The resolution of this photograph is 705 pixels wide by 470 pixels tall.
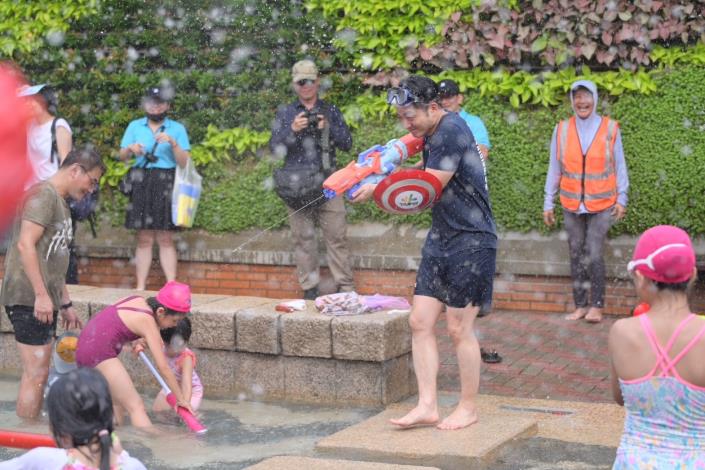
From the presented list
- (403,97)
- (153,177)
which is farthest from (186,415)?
(153,177)

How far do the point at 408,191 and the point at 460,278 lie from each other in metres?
0.58

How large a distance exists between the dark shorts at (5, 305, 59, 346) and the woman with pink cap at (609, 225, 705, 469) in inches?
177

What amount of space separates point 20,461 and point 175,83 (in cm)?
906

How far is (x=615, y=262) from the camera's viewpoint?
11.2 meters

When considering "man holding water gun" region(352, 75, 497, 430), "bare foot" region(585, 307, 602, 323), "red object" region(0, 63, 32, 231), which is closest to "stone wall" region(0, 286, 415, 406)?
"man holding water gun" region(352, 75, 497, 430)

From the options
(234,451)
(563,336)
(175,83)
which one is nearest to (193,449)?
(234,451)

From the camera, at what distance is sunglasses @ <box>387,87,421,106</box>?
7.07 m

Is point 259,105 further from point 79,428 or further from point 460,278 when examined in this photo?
point 79,428

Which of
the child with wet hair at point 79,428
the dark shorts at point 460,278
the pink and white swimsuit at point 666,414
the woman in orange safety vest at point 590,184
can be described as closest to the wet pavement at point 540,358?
the woman in orange safety vest at point 590,184

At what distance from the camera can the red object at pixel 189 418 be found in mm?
7789

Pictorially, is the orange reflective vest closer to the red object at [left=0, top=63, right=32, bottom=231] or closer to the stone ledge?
the stone ledge

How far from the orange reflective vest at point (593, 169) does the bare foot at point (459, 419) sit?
3981 millimetres

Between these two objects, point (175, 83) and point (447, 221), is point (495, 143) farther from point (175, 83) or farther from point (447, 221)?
point (447, 221)

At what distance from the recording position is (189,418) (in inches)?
307
